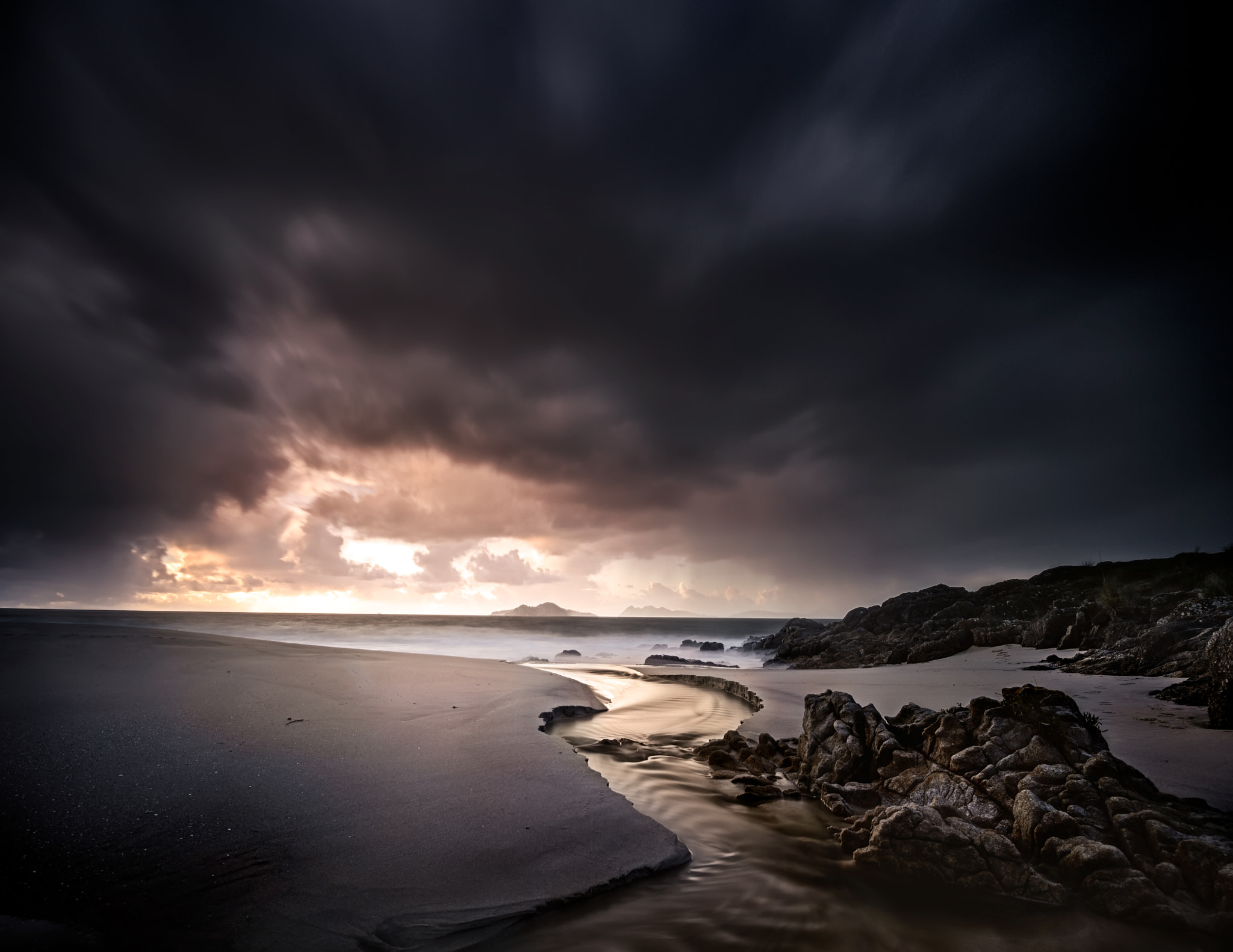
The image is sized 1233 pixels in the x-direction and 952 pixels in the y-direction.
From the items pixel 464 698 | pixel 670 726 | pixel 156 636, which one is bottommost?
pixel 670 726

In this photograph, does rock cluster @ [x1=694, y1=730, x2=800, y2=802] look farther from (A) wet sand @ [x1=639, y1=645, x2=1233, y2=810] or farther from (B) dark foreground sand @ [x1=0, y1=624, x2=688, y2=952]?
(B) dark foreground sand @ [x1=0, y1=624, x2=688, y2=952]

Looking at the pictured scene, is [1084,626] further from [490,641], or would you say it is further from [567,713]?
[490,641]

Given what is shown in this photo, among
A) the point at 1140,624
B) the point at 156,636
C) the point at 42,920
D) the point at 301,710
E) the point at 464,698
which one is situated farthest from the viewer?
the point at 1140,624

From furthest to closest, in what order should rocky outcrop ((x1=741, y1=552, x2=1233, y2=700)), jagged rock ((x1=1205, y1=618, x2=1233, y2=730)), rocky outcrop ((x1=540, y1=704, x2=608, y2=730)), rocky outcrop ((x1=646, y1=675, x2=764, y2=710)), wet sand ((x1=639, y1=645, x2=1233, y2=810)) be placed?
rocky outcrop ((x1=646, y1=675, x2=764, y2=710)), rocky outcrop ((x1=741, y1=552, x2=1233, y2=700)), rocky outcrop ((x1=540, y1=704, x2=608, y2=730)), jagged rock ((x1=1205, y1=618, x2=1233, y2=730)), wet sand ((x1=639, y1=645, x2=1233, y2=810))

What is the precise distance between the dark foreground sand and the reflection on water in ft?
1.01

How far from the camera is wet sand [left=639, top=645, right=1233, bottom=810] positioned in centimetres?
549

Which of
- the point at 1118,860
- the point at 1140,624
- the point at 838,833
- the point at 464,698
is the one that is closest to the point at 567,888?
the point at 838,833

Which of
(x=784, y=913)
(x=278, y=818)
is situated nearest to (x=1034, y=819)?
(x=784, y=913)

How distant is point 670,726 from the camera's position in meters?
11.2

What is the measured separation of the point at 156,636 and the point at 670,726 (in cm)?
1448

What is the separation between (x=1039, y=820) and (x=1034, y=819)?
0.04m

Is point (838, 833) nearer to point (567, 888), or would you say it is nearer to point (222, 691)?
point (567, 888)

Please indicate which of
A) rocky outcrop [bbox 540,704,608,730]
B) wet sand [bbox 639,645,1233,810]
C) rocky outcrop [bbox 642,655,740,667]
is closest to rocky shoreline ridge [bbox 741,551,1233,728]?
wet sand [bbox 639,645,1233,810]

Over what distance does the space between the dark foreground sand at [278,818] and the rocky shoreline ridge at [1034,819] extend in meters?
2.33
